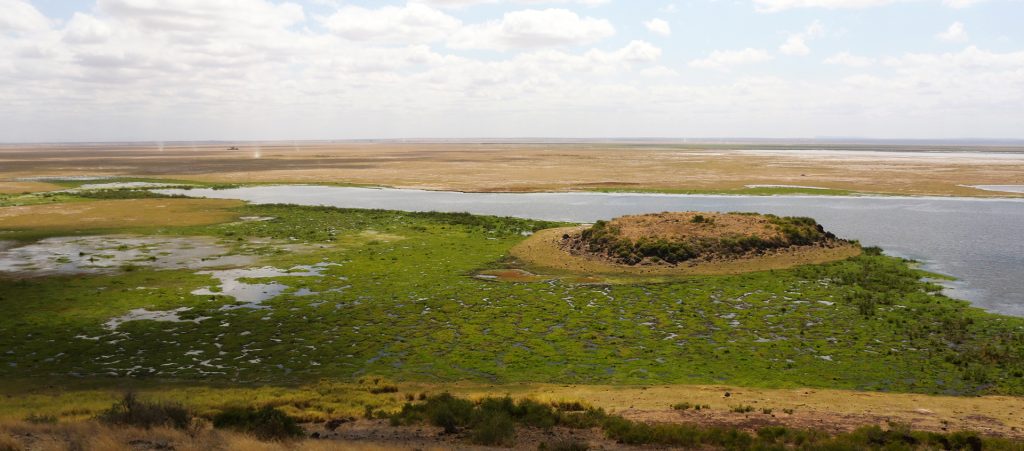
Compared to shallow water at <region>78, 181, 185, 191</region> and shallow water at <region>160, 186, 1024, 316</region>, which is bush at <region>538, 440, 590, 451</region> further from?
shallow water at <region>78, 181, 185, 191</region>

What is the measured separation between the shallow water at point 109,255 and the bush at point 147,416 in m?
26.6

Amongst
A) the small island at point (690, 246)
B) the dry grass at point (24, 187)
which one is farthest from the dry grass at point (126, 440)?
the dry grass at point (24, 187)

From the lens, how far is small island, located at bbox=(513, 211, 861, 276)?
40.6 m

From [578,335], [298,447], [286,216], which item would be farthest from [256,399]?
[286,216]

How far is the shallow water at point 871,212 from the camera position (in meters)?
38.7

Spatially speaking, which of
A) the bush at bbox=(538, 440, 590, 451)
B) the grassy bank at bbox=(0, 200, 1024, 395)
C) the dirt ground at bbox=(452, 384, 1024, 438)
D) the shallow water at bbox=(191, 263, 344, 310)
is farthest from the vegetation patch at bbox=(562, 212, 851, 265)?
the bush at bbox=(538, 440, 590, 451)

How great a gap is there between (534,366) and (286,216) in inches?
1987

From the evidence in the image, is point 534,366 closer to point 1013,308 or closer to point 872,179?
point 1013,308

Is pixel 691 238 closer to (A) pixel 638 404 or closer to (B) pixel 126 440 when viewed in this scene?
(A) pixel 638 404

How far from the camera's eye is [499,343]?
2625 cm

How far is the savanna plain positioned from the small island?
0.22 metres

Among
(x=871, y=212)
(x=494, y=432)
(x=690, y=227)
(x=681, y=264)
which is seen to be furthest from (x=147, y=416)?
(x=871, y=212)

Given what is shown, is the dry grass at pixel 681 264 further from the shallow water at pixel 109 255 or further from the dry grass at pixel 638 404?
the shallow water at pixel 109 255

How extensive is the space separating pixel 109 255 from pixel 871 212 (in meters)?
73.7
